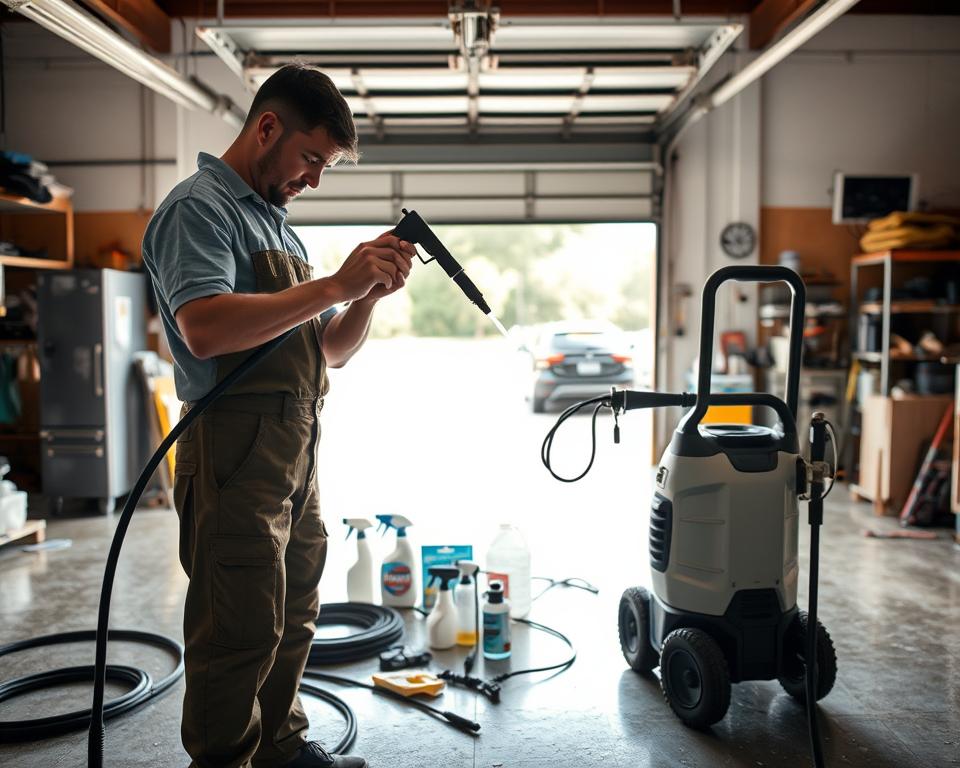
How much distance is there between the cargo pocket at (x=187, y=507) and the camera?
176 cm

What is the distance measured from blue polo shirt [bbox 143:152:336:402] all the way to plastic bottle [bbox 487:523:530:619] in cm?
196

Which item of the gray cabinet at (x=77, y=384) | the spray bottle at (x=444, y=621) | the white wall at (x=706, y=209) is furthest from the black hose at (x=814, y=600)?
the white wall at (x=706, y=209)

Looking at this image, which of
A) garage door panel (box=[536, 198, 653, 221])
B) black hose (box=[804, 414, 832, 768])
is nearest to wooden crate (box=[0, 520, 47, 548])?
black hose (box=[804, 414, 832, 768])

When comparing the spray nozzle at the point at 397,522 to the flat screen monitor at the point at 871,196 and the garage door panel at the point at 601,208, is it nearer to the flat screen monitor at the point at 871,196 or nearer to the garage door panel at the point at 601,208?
the garage door panel at the point at 601,208

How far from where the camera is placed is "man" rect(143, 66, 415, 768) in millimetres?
1663

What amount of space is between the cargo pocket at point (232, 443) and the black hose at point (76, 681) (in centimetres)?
134

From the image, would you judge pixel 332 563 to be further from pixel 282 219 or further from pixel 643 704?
Answer: pixel 282 219

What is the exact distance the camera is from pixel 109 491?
5.86 metres

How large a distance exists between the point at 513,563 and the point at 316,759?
1.49 meters

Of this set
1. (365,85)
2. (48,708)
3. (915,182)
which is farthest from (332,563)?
(915,182)

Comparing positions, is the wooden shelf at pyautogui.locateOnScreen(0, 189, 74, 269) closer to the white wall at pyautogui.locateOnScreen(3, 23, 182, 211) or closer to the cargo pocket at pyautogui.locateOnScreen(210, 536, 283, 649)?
the white wall at pyautogui.locateOnScreen(3, 23, 182, 211)

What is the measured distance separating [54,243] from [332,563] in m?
4.43

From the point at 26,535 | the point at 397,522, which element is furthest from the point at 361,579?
the point at 26,535

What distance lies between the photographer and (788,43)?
460 cm
